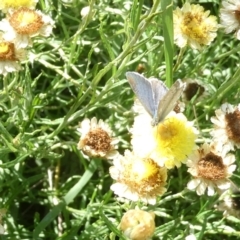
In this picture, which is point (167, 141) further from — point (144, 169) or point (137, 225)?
point (137, 225)

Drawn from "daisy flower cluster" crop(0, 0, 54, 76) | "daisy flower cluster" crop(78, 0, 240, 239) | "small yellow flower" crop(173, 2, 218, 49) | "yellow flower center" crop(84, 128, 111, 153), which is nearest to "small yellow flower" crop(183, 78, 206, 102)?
"daisy flower cluster" crop(78, 0, 240, 239)

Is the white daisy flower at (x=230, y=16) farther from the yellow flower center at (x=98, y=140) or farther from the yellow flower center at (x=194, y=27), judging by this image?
the yellow flower center at (x=98, y=140)

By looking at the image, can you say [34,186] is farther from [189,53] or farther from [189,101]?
[189,53]

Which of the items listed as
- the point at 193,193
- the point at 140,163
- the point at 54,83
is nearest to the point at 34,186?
the point at 54,83

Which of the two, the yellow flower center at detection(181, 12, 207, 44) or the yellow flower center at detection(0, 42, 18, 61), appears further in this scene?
the yellow flower center at detection(181, 12, 207, 44)

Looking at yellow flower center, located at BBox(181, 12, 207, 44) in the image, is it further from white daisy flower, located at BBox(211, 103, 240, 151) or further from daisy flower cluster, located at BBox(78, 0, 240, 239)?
white daisy flower, located at BBox(211, 103, 240, 151)
